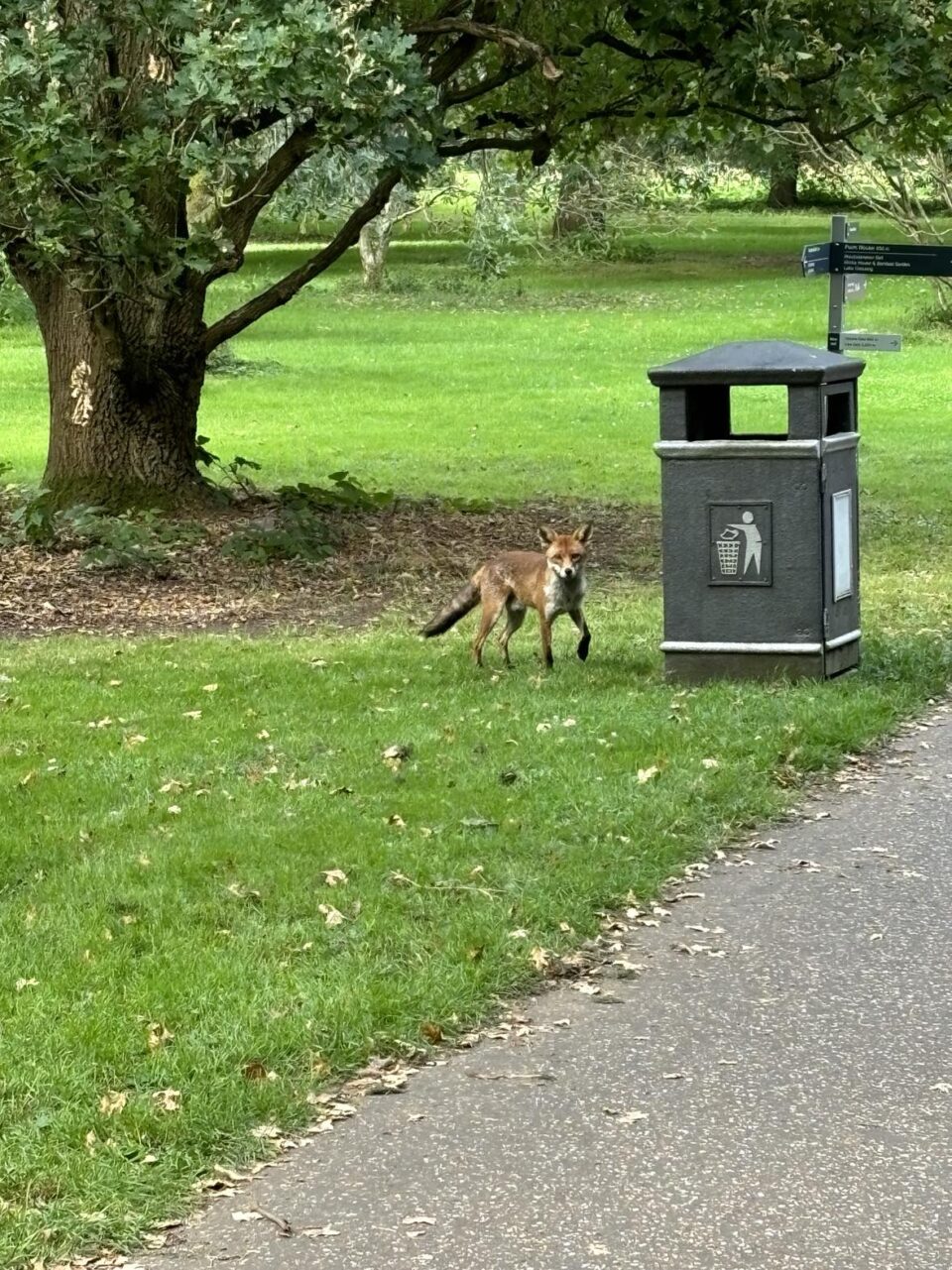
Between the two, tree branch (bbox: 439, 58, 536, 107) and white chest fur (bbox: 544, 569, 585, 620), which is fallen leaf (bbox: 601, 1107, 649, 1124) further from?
tree branch (bbox: 439, 58, 536, 107)

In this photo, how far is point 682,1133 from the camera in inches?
170

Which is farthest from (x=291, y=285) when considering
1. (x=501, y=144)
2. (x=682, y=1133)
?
(x=682, y=1133)

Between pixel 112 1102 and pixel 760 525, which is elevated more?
pixel 760 525

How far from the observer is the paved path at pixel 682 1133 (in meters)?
3.82

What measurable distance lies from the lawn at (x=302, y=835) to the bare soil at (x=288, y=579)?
676mm

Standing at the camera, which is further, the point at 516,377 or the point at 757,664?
the point at 516,377

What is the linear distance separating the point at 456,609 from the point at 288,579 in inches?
131

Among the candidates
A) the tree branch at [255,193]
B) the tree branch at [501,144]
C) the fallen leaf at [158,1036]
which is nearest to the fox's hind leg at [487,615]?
the tree branch at [255,193]

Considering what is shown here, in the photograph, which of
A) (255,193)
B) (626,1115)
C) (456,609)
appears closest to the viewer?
(626,1115)

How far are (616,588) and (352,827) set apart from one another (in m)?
6.79

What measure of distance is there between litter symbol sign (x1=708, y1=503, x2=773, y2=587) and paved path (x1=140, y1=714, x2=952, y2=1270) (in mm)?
3370

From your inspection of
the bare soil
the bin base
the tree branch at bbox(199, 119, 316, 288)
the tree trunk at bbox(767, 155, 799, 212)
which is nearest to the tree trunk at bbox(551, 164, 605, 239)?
the tree trunk at bbox(767, 155, 799, 212)

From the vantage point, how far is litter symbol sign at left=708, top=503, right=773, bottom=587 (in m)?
9.15

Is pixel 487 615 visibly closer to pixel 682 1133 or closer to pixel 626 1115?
pixel 626 1115
